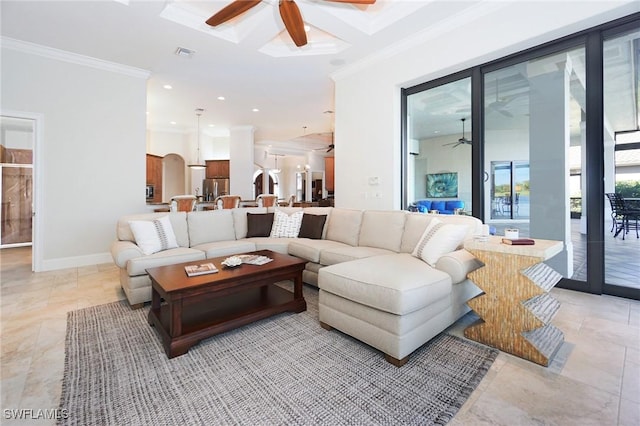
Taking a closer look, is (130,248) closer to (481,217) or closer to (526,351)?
(526,351)

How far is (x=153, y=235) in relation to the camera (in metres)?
3.23

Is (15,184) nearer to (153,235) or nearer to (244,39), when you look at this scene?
(153,235)

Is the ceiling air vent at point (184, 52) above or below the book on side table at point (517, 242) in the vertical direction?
above

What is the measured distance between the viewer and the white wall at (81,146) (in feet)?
13.8

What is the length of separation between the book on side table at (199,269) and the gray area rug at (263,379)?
0.52m

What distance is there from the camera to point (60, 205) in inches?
174

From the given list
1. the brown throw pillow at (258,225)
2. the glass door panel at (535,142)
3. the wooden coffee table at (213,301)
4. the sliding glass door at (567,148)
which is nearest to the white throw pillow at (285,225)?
Answer: the brown throw pillow at (258,225)

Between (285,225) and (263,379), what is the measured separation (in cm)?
266

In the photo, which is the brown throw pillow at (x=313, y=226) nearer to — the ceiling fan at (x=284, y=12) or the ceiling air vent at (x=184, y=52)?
the ceiling fan at (x=284, y=12)

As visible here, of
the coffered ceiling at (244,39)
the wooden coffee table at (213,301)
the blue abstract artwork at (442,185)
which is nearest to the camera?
the wooden coffee table at (213,301)

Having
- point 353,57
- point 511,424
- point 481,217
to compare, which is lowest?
point 511,424

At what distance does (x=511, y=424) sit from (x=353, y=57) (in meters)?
4.69

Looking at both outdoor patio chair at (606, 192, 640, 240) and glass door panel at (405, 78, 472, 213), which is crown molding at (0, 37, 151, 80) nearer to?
glass door panel at (405, 78, 472, 213)

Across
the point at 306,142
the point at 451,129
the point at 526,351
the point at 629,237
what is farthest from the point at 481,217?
the point at 306,142
